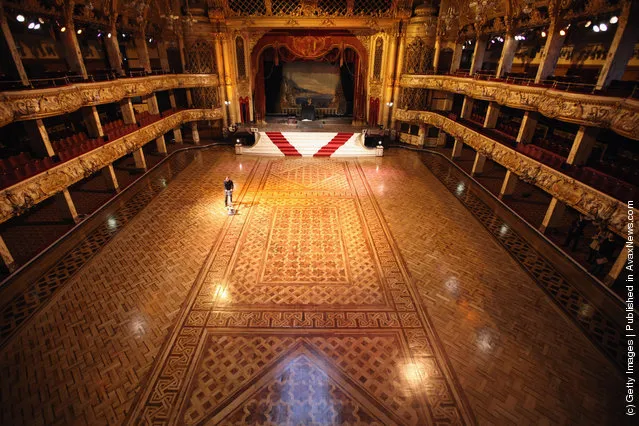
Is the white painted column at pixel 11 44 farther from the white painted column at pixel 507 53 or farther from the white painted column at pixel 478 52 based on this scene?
the white painted column at pixel 478 52

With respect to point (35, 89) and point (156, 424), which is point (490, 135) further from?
point (35, 89)

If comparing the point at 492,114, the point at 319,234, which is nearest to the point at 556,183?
the point at 492,114

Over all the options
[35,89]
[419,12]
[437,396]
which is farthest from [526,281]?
[419,12]

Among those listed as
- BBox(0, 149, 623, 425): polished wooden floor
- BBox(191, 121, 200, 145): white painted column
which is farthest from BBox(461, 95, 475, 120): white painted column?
BBox(191, 121, 200, 145): white painted column

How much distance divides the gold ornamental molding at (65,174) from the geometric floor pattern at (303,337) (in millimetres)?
5377

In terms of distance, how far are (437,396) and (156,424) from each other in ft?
16.5

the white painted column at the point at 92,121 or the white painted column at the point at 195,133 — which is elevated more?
the white painted column at the point at 92,121

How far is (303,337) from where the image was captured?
6910 millimetres

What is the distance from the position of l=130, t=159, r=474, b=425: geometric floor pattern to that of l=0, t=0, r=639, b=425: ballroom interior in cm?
5

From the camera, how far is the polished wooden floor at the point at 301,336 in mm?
5516

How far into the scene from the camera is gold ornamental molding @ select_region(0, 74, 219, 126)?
844cm

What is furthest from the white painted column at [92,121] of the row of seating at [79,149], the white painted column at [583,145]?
the white painted column at [583,145]

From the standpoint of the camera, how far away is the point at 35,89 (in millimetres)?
9086

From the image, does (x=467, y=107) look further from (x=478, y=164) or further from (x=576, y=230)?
(x=576, y=230)
